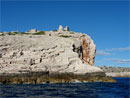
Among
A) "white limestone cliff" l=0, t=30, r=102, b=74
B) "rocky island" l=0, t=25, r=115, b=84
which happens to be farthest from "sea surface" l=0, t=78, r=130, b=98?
"white limestone cliff" l=0, t=30, r=102, b=74

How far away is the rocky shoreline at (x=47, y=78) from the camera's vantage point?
127ft

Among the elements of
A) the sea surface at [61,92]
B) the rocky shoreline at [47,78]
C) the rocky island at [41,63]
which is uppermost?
the rocky island at [41,63]

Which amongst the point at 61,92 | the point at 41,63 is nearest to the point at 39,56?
the point at 41,63

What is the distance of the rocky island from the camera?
3981cm

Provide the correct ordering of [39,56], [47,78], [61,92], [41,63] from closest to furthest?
1. [61,92]
2. [47,78]
3. [41,63]
4. [39,56]

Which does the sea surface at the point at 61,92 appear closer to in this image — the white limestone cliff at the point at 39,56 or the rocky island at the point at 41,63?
the rocky island at the point at 41,63

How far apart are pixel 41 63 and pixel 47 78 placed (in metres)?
3.97

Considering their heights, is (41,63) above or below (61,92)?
above

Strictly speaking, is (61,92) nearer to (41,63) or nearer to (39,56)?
(41,63)

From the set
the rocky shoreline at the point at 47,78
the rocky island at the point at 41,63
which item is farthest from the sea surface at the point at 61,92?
the rocky island at the point at 41,63

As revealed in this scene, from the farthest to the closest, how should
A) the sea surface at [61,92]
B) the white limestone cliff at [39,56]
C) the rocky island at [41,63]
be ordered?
1. the white limestone cliff at [39,56]
2. the rocky island at [41,63]
3. the sea surface at [61,92]

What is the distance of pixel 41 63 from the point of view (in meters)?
42.6

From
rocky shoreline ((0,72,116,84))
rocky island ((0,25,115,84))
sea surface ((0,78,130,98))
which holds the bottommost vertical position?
sea surface ((0,78,130,98))

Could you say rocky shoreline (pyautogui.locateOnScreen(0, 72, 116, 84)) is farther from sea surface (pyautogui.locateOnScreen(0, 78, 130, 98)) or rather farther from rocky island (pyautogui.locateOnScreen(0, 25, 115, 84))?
sea surface (pyautogui.locateOnScreen(0, 78, 130, 98))
